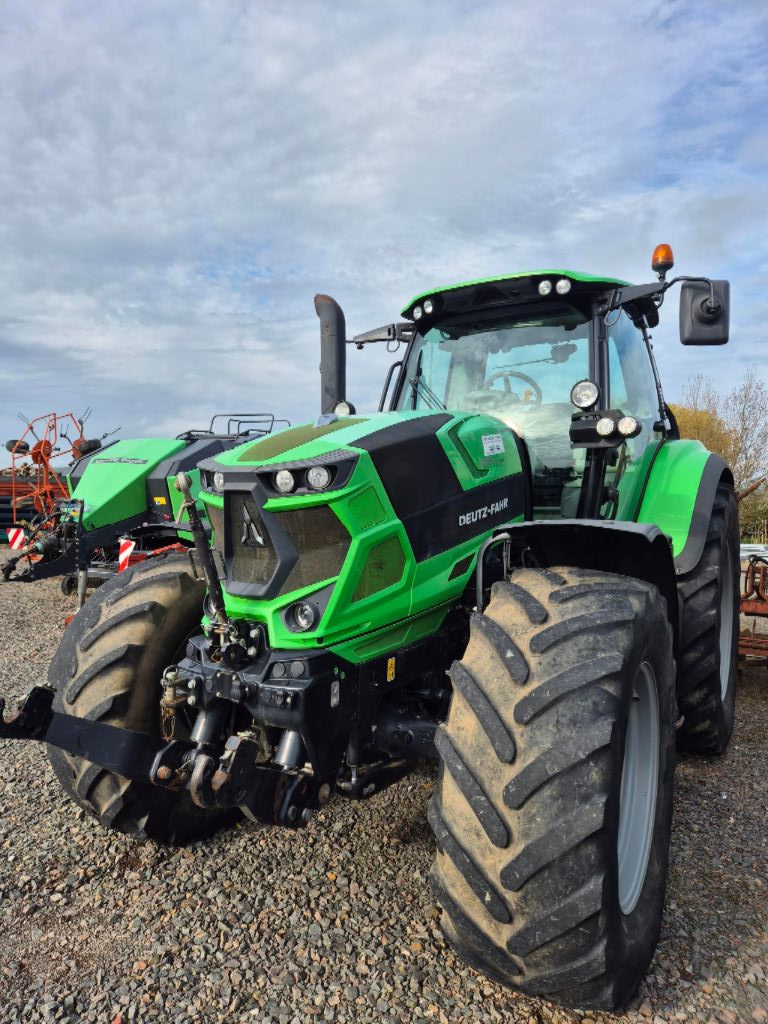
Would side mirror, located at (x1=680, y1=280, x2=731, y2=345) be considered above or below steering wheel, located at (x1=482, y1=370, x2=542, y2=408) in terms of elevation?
above

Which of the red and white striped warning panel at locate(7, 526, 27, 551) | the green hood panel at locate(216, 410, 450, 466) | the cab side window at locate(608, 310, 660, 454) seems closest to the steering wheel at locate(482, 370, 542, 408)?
the cab side window at locate(608, 310, 660, 454)

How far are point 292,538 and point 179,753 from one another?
2.51 ft

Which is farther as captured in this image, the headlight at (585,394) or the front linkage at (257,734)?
the headlight at (585,394)

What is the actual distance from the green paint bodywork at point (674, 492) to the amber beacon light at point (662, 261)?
0.96m

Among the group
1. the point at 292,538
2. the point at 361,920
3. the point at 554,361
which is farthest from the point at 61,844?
the point at 554,361

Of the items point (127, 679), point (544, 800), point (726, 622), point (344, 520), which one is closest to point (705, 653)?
point (726, 622)

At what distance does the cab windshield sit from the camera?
3.54 metres

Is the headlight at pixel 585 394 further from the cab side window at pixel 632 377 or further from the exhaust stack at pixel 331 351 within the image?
the exhaust stack at pixel 331 351

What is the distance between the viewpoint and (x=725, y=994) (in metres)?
2.18

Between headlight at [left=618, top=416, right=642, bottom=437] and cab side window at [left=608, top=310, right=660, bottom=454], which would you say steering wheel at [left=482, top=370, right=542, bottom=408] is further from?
headlight at [left=618, top=416, right=642, bottom=437]

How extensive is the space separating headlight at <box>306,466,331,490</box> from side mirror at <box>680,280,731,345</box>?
2.16 metres

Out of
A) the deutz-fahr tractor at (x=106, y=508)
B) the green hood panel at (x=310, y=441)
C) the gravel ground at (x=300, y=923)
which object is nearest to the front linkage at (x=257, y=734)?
the gravel ground at (x=300, y=923)

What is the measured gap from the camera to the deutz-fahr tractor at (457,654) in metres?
1.90

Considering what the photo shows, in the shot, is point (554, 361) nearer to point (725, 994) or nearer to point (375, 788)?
point (375, 788)
